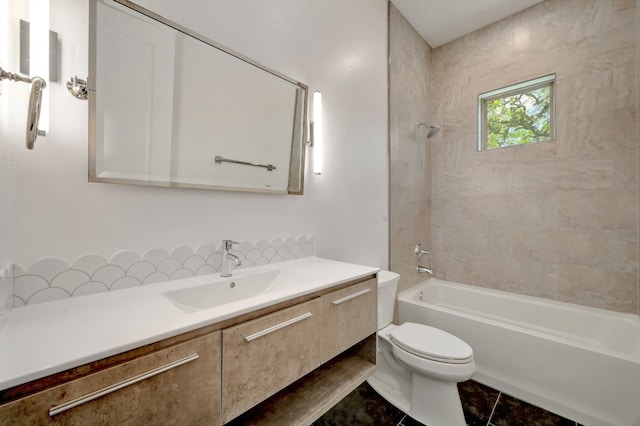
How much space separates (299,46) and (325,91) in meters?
0.30

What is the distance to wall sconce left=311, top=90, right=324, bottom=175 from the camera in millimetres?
1640

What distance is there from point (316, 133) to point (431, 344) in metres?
Answer: 1.43

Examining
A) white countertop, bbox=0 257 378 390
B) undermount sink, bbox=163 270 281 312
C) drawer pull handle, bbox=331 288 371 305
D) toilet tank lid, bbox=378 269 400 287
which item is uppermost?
white countertop, bbox=0 257 378 390

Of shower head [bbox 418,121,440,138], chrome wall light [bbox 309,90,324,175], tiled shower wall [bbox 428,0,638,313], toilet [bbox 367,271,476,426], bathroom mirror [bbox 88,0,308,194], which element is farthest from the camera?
shower head [bbox 418,121,440,138]

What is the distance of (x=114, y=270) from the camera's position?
95cm

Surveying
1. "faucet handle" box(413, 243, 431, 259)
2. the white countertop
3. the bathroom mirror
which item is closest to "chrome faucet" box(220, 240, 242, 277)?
the white countertop

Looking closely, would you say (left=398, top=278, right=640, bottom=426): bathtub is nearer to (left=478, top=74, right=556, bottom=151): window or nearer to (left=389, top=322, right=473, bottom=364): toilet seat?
(left=389, top=322, right=473, bottom=364): toilet seat

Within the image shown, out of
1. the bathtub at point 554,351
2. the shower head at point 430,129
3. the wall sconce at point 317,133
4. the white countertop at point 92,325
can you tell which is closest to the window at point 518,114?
the shower head at point 430,129

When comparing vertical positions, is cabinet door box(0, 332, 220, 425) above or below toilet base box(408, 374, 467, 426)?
above

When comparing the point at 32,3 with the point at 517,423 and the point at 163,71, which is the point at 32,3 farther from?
the point at 517,423

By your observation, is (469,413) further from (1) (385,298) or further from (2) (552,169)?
(2) (552,169)

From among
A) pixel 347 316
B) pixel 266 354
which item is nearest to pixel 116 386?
pixel 266 354

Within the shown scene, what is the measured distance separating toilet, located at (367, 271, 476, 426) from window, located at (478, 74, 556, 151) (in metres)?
1.81

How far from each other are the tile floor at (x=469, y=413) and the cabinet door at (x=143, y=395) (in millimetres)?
1096
